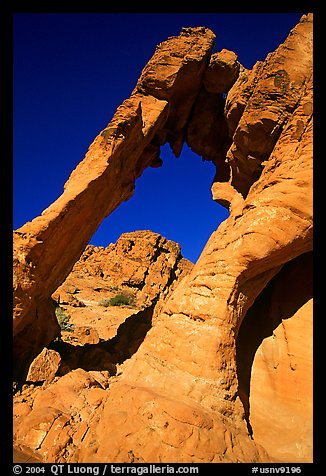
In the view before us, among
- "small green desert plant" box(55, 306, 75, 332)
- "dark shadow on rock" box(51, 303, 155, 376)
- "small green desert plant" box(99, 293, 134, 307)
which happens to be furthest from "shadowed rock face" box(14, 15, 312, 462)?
"small green desert plant" box(99, 293, 134, 307)

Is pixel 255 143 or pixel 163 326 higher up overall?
pixel 255 143

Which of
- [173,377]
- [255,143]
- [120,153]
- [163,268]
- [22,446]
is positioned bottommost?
[22,446]

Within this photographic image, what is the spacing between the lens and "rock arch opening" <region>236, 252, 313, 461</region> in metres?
6.39

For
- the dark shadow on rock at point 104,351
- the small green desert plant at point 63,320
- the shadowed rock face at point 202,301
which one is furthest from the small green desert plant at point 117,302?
the shadowed rock face at point 202,301

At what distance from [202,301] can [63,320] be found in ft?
43.6

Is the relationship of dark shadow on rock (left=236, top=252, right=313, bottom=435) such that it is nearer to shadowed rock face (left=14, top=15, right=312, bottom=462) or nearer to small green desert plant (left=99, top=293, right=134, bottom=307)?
shadowed rock face (left=14, top=15, right=312, bottom=462)

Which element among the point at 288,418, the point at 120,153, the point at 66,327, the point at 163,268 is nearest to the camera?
the point at 288,418

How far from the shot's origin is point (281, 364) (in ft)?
23.7

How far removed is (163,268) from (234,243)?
2257cm

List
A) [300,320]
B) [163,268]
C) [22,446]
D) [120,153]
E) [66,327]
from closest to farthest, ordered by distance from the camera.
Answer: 1. [22,446]
2. [300,320]
3. [120,153]
4. [66,327]
5. [163,268]

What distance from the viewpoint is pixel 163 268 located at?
29.4m

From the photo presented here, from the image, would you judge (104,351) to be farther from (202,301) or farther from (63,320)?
(63,320)

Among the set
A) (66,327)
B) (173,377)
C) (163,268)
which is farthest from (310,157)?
(163,268)

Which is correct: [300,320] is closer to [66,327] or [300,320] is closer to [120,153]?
[120,153]
